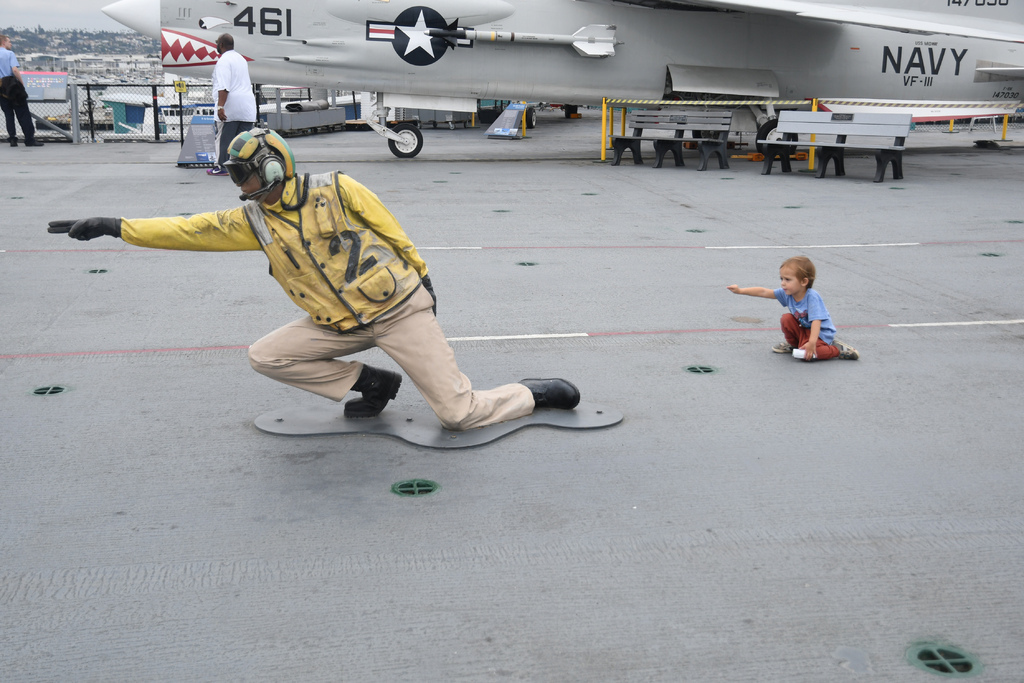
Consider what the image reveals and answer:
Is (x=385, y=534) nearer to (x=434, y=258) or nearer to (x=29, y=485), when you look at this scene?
(x=29, y=485)

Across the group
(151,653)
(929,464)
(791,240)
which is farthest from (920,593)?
(791,240)

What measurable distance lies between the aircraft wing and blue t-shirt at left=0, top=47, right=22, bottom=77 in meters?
12.3

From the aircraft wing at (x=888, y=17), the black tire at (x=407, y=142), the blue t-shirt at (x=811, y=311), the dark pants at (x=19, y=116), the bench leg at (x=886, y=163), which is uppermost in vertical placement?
the aircraft wing at (x=888, y=17)

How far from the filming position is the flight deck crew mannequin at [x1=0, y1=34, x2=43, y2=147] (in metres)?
17.5

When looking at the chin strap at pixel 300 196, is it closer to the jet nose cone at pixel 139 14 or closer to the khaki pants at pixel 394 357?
the khaki pants at pixel 394 357

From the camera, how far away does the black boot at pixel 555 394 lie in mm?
4621

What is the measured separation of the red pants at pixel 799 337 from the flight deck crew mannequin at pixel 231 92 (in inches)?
382

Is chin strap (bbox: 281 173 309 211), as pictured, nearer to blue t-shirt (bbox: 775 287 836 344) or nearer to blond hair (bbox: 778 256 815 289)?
blond hair (bbox: 778 256 815 289)

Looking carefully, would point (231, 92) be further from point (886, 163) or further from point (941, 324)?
point (941, 324)

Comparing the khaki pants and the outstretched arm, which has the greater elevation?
the outstretched arm

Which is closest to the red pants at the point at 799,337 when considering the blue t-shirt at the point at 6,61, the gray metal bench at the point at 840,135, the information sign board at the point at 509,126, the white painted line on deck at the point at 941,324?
the white painted line on deck at the point at 941,324

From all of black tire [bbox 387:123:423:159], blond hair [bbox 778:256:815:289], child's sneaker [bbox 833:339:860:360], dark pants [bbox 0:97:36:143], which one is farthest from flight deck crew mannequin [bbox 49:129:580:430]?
dark pants [bbox 0:97:36:143]

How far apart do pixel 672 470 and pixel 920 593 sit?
4.07ft

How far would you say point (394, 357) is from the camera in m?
4.22
